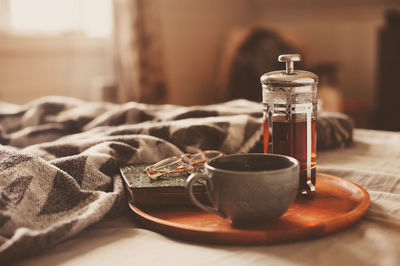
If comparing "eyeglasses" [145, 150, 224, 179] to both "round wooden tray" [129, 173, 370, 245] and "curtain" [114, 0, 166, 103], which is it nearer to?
"round wooden tray" [129, 173, 370, 245]

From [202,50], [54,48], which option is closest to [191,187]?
[54,48]

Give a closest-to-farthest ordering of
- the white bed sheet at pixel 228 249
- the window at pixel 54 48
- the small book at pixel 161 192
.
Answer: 1. the white bed sheet at pixel 228 249
2. the small book at pixel 161 192
3. the window at pixel 54 48

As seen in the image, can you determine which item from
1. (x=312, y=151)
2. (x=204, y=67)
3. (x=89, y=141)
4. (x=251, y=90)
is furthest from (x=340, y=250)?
(x=204, y=67)

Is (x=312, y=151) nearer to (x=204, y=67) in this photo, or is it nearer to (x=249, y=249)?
(x=249, y=249)

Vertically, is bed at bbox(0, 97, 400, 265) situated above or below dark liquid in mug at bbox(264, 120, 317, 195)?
below

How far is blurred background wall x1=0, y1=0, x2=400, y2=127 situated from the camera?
244 centimetres

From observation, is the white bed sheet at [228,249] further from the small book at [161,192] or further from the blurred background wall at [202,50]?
the blurred background wall at [202,50]

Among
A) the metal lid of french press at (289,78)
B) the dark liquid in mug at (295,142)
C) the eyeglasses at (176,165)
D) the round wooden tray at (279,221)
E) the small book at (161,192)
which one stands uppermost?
the metal lid of french press at (289,78)

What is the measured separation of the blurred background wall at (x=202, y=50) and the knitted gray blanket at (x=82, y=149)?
1.21 meters

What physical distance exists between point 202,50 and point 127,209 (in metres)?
2.74

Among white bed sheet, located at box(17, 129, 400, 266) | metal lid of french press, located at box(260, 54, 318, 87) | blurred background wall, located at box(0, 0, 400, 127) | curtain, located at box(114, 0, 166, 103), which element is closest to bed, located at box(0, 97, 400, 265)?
white bed sheet, located at box(17, 129, 400, 266)

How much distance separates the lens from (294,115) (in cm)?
63

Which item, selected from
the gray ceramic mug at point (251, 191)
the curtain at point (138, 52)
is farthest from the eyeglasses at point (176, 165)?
the curtain at point (138, 52)

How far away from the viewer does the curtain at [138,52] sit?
2412 millimetres
